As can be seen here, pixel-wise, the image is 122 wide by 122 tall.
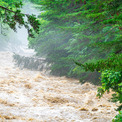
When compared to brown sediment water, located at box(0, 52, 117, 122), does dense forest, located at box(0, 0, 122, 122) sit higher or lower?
higher

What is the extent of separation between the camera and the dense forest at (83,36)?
4.64 m

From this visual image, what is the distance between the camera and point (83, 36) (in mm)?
10711

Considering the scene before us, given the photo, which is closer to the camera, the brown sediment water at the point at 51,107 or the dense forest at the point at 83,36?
the dense forest at the point at 83,36

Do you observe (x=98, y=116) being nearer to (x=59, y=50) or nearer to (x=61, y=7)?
(x=61, y=7)

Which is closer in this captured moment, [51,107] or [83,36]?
[51,107]

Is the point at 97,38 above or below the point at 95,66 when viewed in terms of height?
above

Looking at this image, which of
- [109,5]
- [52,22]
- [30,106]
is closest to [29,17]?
[109,5]

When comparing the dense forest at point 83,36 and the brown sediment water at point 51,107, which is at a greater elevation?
the dense forest at point 83,36

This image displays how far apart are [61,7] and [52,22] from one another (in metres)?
2.11

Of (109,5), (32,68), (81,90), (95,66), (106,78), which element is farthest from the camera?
(32,68)

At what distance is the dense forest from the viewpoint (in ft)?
15.2

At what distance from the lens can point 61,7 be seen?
1211 cm

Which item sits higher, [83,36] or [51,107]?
[83,36]

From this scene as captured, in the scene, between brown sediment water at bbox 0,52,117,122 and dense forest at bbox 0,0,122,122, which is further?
brown sediment water at bbox 0,52,117,122
